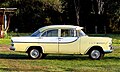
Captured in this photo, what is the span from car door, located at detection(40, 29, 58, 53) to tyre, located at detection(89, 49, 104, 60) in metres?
1.83

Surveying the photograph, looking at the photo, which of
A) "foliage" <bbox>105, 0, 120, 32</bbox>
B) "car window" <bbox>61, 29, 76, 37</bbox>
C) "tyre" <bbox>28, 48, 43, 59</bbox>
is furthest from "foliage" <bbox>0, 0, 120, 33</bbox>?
"tyre" <bbox>28, 48, 43, 59</bbox>

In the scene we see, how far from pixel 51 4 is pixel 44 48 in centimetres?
4576

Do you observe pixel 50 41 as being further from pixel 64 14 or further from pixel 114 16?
pixel 64 14

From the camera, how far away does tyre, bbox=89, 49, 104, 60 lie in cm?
2102

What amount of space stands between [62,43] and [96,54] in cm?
183

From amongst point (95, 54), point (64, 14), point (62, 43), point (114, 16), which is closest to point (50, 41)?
point (62, 43)

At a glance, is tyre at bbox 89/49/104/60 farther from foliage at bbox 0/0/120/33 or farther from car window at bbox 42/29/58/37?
foliage at bbox 0/0/120/33

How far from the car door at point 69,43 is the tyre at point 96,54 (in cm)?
77

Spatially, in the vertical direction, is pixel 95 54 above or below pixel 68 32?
below

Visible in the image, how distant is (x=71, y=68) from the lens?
667 inches

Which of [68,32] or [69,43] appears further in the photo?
[68,32]

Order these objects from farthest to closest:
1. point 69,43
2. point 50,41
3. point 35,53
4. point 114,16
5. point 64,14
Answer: point 64,14 → point 114,16 → point 35,53 → point 50,41 → point 69,43

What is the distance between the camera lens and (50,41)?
21094 millimetres

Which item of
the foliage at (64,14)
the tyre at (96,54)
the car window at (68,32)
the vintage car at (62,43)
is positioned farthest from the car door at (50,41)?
the foliage at (64,14)
